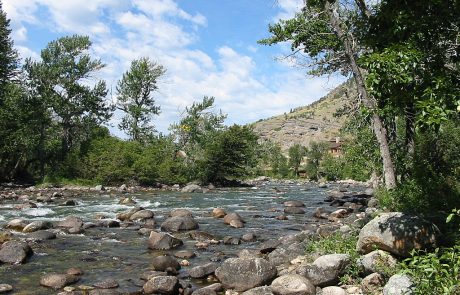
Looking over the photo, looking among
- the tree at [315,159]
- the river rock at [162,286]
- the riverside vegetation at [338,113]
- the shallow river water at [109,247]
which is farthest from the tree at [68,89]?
the tree at [315,159]

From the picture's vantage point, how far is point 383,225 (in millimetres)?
8680

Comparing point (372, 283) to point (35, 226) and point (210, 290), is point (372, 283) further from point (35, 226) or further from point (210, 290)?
point (35, 226)

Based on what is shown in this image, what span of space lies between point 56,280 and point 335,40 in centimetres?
1409

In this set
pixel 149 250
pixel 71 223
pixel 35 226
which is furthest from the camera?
pixel 71 223

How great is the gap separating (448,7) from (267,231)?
42.4 ft

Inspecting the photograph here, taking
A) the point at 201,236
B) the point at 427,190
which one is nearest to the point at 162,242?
the point at 201,236

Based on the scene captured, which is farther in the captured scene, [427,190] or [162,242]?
[162,242]

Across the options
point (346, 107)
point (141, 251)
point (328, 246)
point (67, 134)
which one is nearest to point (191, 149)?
point (67, 134)

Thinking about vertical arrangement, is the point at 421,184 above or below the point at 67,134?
below

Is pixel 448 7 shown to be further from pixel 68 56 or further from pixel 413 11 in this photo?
pixel 68 56

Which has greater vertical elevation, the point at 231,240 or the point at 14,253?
the point at 14,253

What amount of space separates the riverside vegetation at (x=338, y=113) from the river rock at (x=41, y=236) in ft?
33.7

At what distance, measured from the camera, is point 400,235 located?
327 inches

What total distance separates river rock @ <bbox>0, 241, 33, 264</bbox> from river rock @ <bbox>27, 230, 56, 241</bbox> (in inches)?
104
